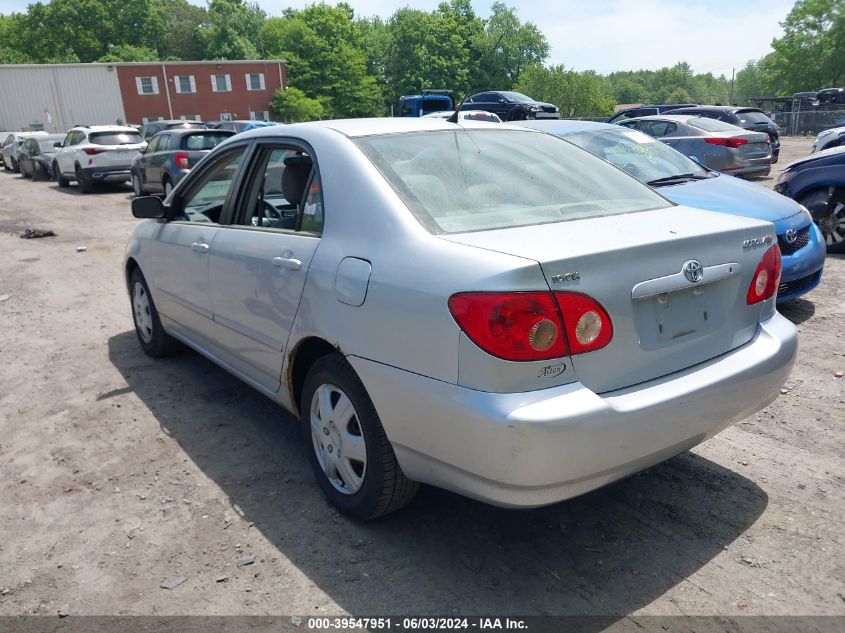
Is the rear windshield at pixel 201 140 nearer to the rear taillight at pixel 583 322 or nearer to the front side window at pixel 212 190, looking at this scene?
the front side window at pixel 212 190

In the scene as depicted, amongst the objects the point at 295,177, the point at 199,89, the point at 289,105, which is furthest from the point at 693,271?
the point at 199,89

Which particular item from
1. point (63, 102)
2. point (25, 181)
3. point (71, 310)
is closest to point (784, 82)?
point (63, 102)

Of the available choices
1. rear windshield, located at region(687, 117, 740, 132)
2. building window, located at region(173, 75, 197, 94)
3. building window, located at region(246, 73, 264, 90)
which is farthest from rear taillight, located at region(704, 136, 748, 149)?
building window, located at region(246, 73, 264, 90)

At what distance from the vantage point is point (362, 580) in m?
2.73

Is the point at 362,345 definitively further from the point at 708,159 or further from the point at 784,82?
the point at 784,82

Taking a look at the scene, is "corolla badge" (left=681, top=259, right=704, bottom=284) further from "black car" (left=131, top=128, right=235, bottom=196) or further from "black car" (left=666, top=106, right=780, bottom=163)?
"black car" (left=666, top=106, right=780, bottom=163)

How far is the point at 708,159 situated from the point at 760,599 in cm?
1109

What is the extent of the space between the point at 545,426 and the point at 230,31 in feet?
296

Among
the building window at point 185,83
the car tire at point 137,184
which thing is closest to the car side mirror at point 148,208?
the car tire at point 137,184

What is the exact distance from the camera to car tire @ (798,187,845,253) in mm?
7492

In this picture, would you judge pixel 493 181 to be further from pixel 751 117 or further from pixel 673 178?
pixel 751 117

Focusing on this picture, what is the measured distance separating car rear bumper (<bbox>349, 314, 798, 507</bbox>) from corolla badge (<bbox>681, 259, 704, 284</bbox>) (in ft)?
1.16

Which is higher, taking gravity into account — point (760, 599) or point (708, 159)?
→ point (708, 159)

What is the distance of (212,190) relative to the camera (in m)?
4.56
